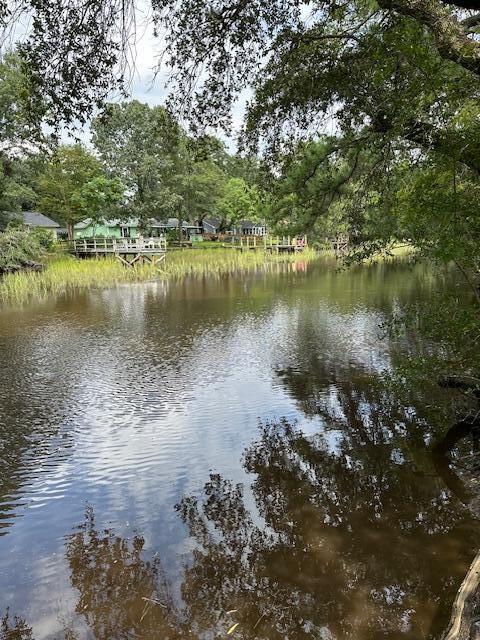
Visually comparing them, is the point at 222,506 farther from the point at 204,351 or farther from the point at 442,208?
the point at 204,351

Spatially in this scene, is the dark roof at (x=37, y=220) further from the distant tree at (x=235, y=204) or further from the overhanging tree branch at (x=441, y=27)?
the overhanging tree branch at (x=441, y=27)

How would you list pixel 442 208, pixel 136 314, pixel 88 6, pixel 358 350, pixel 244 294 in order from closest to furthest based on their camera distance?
pixel 88 6
pixel 442 208
pixel 358 350
pixel 136 314
pixel 244 294

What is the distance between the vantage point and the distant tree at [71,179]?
40.2m

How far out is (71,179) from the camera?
41.5 metres

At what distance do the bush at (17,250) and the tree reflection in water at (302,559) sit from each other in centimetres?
2129

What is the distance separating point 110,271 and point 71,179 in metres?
19.3

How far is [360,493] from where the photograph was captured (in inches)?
193

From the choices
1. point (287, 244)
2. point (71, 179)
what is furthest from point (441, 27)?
point (71, 179)

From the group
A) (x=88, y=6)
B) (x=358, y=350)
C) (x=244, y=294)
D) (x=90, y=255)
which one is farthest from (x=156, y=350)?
(x=90, y=255)

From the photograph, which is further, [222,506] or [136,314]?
[136,314]

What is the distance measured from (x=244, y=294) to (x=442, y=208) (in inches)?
642

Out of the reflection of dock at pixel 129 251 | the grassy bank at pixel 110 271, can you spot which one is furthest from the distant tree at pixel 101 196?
the grassy bank at pixel 110 271

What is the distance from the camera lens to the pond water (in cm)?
346

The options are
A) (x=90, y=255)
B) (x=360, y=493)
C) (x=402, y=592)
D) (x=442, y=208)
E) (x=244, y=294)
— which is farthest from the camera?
(x=90, y=255)
